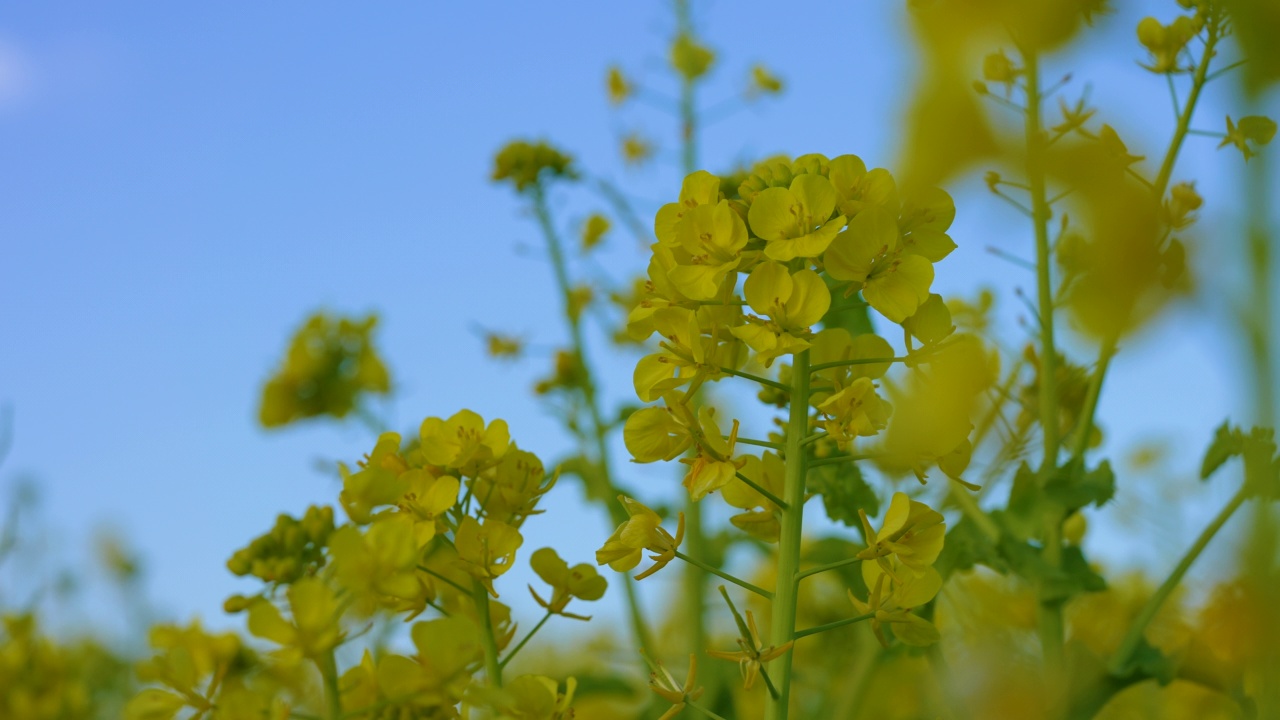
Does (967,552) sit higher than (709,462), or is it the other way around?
(967,552)

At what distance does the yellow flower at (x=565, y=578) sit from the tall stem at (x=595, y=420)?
952mm

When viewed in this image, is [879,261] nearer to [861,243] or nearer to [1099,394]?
[861,243]

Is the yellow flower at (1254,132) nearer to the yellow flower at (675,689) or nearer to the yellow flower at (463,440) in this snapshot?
the yellow flower at (675,689)

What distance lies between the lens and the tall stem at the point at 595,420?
2.29 meters

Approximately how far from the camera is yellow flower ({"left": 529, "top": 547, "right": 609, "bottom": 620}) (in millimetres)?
1128

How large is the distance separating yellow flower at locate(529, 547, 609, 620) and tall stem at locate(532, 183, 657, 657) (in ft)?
3.12

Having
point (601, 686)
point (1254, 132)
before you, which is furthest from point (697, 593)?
point (1254, 132)

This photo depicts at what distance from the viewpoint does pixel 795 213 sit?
1018mm

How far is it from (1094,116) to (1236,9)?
102 cm

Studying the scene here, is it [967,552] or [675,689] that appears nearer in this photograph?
[675,689]

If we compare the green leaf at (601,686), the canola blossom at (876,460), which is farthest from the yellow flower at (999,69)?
the green leaf at (601,686)

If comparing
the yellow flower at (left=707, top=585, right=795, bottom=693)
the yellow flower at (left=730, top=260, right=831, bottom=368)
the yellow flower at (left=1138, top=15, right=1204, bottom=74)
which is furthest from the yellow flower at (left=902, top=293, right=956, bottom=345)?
the yellow flower at (left=1138, top=15, right=1204, bottom=74)

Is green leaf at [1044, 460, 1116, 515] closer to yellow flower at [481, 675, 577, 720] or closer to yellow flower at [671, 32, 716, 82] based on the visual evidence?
yellow flower at [481, 675, 577, 720]

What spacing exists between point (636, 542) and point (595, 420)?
1557 mm
